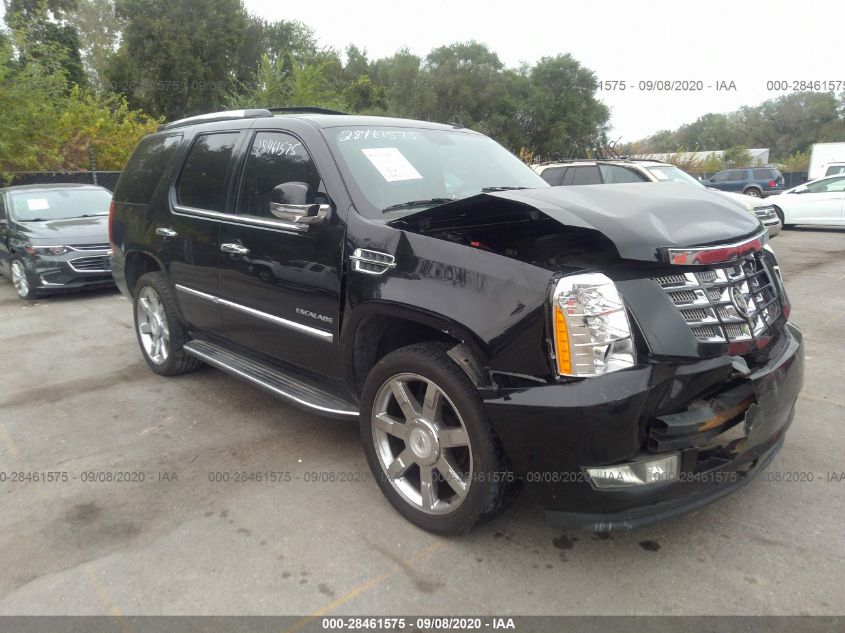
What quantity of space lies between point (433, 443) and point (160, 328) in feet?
10.5

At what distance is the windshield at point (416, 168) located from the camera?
3.33 metres

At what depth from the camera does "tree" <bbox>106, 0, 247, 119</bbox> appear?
30.2 metres

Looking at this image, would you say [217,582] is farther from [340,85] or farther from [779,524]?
[340,85]

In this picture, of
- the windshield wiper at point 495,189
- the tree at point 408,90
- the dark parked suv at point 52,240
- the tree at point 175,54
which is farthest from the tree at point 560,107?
the windshield wiper at point 495,189

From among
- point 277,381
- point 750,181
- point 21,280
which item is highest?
point 750,181

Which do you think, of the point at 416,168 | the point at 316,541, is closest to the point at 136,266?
the point at 416,168

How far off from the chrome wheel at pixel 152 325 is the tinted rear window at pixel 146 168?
0.76 m

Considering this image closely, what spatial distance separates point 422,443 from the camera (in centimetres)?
288

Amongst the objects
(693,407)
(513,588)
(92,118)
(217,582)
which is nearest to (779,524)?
(693,407)

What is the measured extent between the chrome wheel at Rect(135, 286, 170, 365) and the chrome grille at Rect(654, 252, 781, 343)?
3.84m

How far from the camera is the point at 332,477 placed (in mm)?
3529

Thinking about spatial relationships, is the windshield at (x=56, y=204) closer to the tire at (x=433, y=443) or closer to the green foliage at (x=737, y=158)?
→ the tire at (x=433, y=443)

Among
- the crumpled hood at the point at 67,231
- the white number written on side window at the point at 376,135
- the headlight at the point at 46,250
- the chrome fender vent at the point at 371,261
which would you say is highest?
the white number written on side window at the point at 376,135

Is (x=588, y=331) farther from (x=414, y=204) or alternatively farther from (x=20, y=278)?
(x=20, y=278)
